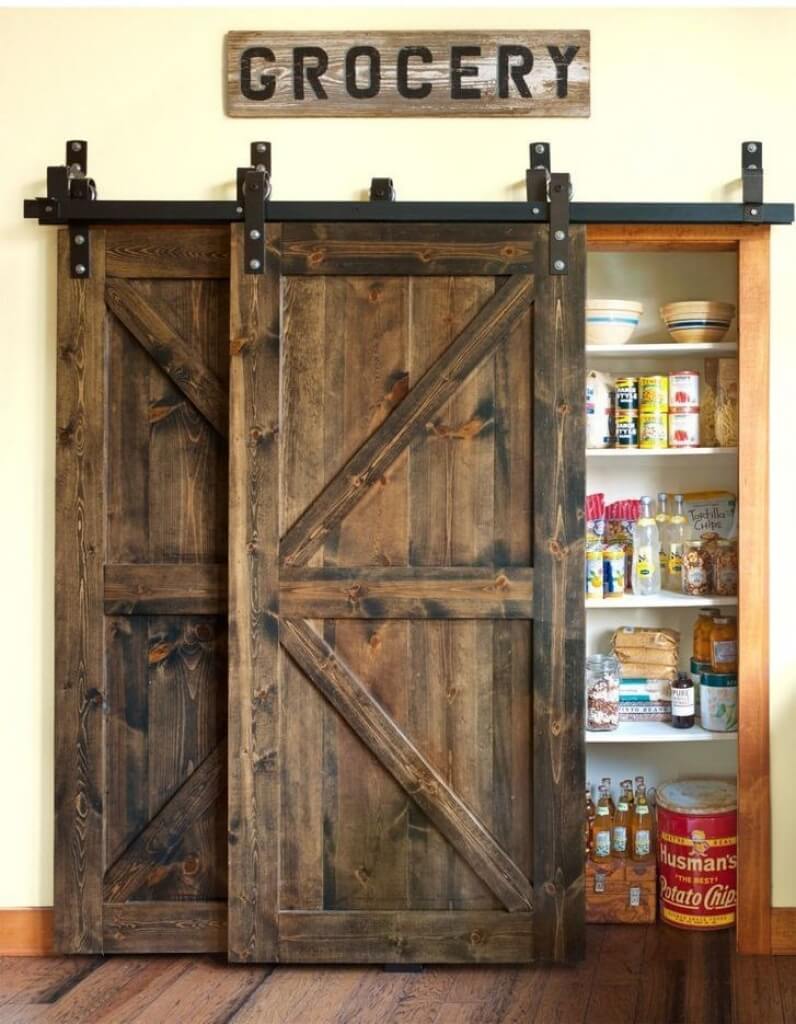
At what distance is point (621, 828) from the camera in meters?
3.21

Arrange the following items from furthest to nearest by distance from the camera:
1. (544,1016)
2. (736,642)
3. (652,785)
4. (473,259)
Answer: (652,785) → (736,642) → (473,259) → (544,1016)

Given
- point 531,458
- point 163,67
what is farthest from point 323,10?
point 531,458

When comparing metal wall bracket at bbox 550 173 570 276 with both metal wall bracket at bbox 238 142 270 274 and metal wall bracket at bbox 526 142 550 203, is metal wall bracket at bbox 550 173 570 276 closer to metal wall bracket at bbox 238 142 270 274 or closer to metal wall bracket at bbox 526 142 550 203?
metal wall bracket at bbox 526 142 550 203

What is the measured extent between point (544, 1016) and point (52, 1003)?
1241 millimetres

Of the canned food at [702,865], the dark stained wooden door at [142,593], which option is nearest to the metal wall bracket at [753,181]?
the dark stained wooden door at [142,593]

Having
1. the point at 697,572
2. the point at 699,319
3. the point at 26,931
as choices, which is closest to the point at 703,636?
the point at 697,572

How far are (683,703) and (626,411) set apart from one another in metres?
0.90

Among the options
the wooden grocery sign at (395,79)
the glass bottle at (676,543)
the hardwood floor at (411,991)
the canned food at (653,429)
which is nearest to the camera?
the hardwood floor at (411,991)

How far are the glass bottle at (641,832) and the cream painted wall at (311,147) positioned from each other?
1.31 feet

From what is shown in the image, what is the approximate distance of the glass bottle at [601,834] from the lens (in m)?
3.18

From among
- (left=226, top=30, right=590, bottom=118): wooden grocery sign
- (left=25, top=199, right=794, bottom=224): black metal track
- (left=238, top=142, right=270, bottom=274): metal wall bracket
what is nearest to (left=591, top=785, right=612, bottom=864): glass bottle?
(left=25, top=199, right=794, bottom=224): black metal track

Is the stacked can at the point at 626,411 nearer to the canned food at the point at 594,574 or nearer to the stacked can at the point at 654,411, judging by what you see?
the stacked can at the point at 654,411

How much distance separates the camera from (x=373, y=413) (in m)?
2.86

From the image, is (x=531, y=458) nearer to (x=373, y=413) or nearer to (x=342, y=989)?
(x=373, y=413)
